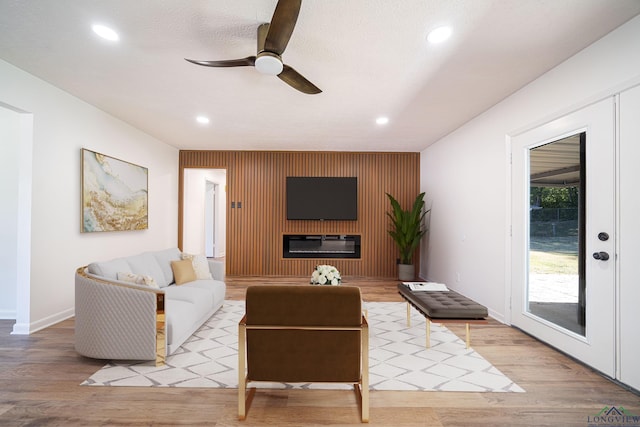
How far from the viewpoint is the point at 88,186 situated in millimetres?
3727

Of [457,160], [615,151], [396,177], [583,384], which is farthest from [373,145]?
[583,384]

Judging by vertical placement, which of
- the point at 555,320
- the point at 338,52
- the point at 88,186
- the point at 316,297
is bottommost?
the point at 555,320

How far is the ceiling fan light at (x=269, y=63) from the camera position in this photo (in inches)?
84.8

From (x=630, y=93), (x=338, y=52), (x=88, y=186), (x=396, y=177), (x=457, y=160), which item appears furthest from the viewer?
(x=396, y=177)

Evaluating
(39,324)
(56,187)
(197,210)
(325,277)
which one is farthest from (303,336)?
(197,210)

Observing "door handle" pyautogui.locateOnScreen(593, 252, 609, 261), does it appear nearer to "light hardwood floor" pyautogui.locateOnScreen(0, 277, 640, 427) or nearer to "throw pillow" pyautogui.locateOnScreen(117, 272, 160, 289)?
"light hardwood floor" pyautogui.locateOnScreen(0, 277, 640, 427)

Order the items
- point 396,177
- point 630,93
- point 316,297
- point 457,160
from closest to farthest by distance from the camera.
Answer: point 316,297
point 630,93
point 457,160
point 396,177

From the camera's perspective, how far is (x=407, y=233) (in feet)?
18.7

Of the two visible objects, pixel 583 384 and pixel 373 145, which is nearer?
pixel 583 384

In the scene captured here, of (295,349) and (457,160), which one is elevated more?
(457,160)

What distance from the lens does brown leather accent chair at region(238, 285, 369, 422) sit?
5.61ft

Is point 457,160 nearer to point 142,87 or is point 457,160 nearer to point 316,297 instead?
point 316,297

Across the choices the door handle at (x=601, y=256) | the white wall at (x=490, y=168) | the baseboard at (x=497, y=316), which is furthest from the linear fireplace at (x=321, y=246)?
the door handle at (x=601, y=256)

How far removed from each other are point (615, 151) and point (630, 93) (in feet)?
1.31
